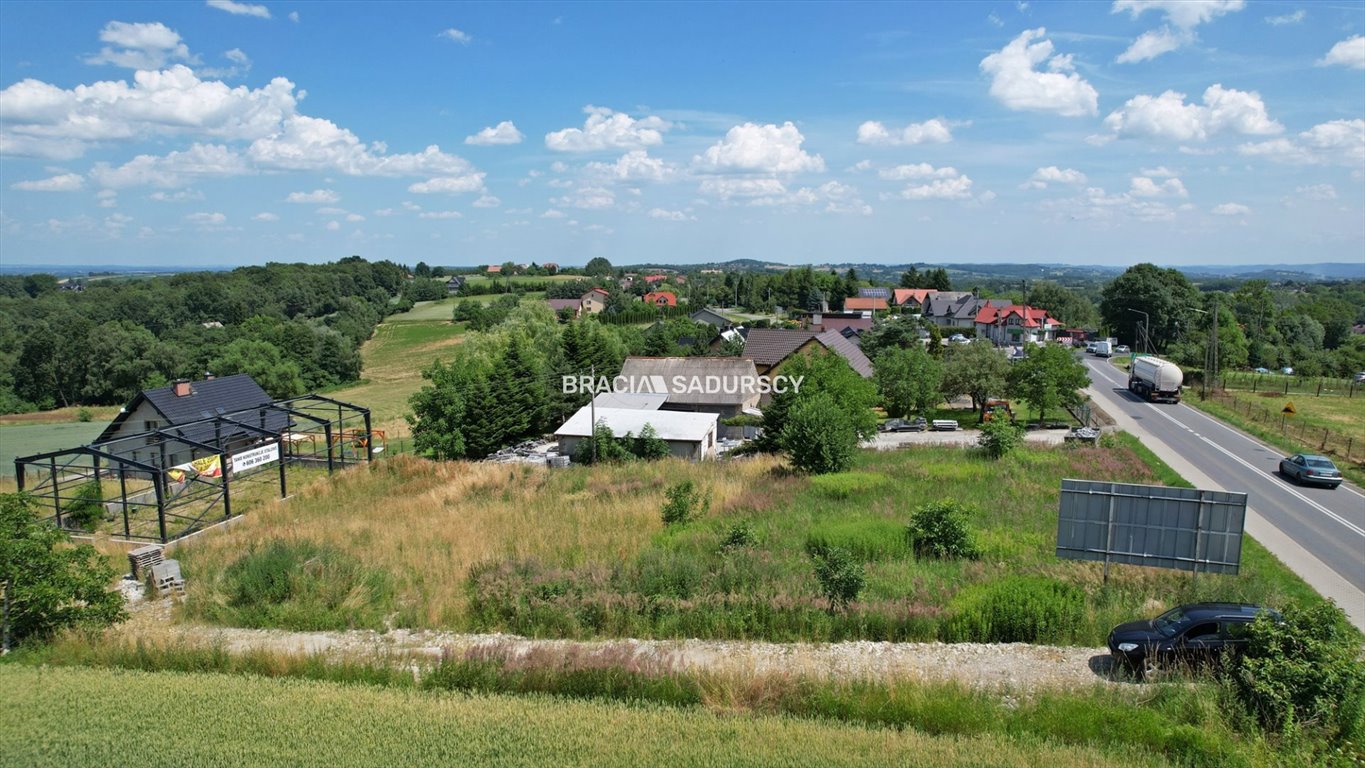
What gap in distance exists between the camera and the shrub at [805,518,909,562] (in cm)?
1614

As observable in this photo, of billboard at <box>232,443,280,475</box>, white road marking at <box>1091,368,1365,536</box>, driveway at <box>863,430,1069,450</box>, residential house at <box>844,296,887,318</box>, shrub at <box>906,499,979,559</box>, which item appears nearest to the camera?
shrub at <box>906,499,979,559</box>

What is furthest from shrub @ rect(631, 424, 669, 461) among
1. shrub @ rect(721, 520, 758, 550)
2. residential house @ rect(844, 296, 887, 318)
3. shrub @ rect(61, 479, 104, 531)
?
residential house @ rect(844, 296, 887, 318)

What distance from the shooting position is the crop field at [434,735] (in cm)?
827

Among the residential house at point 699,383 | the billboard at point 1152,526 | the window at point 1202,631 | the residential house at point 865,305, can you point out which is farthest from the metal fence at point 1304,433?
the residential house at point 865,305

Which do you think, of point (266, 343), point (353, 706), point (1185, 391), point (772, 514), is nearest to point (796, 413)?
point (772, 514)

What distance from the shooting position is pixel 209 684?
10.3 m

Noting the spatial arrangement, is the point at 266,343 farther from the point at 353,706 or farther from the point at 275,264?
the point at 275,264

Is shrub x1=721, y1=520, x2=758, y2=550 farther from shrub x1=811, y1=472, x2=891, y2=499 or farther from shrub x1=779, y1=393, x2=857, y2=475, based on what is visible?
shrub x1=779, y1=393, x2=857, y2=475

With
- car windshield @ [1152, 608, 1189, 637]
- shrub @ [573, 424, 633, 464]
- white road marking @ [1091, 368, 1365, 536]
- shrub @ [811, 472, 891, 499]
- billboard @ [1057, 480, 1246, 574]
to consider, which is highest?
billboard @ [1057, 480, 1246, 574]

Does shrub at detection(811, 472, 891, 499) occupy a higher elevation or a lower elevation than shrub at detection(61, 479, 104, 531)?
higher

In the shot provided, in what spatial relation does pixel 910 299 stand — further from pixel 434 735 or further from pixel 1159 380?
pixel 434 735

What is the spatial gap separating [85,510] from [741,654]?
22.9 meters

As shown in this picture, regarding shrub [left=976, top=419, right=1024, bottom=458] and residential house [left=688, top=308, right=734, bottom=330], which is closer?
shrub [left=976, top=419, right=1024, bottom=458]

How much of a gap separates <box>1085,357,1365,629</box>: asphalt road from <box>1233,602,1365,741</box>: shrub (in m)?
7.05
